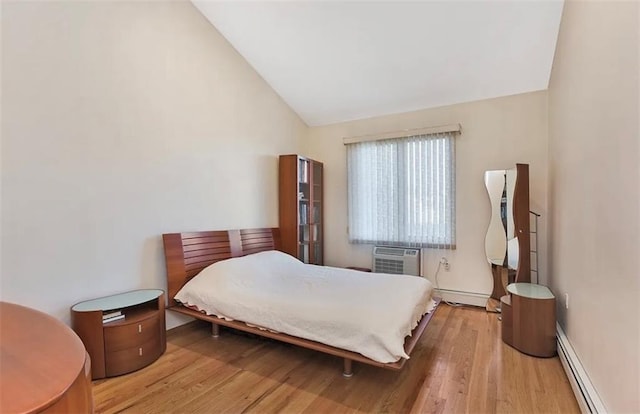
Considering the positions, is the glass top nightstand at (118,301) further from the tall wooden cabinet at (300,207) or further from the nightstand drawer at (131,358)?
the tall wooden cabinet at (300,207)

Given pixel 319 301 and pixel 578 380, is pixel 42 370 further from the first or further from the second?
pixel 578 380

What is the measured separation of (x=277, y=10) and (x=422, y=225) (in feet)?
9.75

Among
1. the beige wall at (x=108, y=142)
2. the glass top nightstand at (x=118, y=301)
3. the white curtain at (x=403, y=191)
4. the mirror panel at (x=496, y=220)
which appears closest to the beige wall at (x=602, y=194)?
the mirror panel at (x=496, y=220)

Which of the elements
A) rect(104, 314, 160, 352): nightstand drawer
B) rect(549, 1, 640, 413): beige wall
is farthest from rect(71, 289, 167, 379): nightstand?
rect(549, 1, 640, 413): beige wall

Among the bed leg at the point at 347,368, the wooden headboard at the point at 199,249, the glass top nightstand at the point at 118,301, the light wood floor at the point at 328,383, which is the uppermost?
the wooden headboard at the point at 199,249

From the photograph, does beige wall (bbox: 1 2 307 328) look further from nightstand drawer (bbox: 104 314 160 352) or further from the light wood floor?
the light wood floor

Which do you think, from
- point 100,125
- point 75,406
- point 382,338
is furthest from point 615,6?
point 100,125

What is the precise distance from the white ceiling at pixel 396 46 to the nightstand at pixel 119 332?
2.89 metres

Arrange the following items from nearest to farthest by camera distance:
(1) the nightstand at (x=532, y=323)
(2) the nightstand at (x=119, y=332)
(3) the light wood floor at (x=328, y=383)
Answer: (3) the light wood floor at (x=328, y=383) → (2) the nightstand at (x=119, y=332) → (1) the nightstand at (x=532, y=323)

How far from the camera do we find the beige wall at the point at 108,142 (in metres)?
2.04

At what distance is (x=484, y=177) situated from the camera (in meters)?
3.64

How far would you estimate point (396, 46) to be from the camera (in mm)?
3148

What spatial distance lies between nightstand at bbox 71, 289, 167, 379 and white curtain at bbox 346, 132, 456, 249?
2.83 m

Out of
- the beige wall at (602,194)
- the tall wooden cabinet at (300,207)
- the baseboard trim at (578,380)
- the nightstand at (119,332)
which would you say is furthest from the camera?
the tall wooden cabinet at (300,207)
